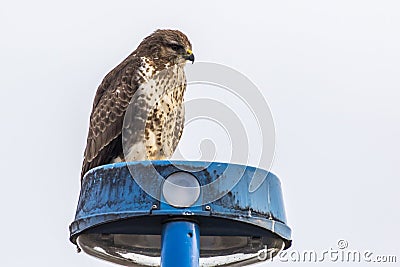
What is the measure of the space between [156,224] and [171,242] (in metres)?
0.23

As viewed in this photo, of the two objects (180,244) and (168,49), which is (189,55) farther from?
(180,244)

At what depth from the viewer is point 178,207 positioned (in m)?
5.17

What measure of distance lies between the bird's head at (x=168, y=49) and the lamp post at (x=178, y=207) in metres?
3.59

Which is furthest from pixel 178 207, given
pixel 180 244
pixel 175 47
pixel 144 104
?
pixel 175 47

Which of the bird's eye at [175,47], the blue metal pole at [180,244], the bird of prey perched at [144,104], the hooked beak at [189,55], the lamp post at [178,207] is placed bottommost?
the blue metal pole at [180,244]

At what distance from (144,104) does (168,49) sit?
101 cm

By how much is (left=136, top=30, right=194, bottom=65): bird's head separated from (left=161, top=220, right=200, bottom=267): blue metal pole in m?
3.86

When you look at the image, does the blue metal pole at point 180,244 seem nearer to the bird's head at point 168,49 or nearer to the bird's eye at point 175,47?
the bird's head at point 168,49

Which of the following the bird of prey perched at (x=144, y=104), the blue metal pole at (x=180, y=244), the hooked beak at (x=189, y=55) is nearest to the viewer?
the blue metal pole at (x=180, y=244)

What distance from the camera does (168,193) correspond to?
519cm

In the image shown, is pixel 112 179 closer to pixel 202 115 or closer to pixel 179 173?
pixel 179 173

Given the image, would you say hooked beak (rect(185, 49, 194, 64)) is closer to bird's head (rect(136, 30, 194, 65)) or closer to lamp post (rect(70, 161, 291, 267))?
bird's head (rect(136, 30, 194, 65))

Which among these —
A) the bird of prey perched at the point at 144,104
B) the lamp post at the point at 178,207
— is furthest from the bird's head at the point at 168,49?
the lamp post at the point at 178,207

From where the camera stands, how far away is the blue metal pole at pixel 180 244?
516 cm
